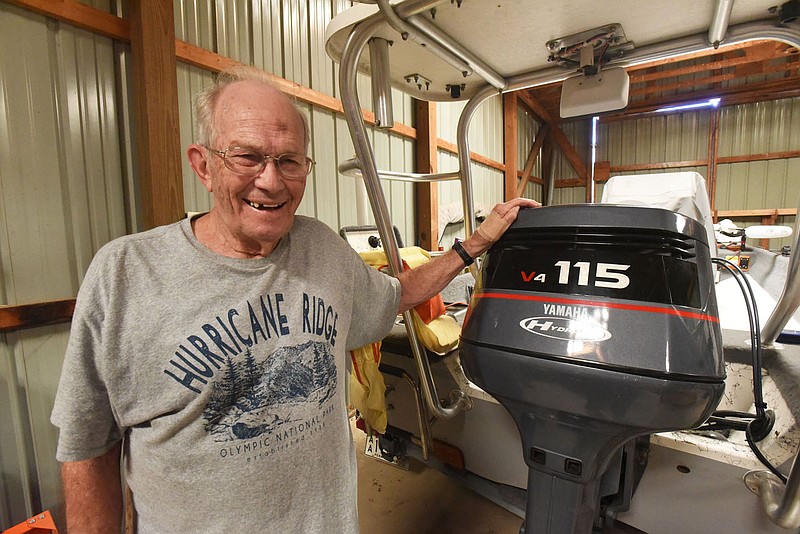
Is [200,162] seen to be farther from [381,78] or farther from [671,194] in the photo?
[671,194]

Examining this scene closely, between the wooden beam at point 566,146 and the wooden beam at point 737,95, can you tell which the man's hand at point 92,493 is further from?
the wooden beam at point 737,95

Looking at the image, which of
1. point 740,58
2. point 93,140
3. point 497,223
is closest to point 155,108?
point 93,140

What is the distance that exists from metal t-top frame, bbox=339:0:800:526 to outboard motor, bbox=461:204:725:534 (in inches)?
8.5

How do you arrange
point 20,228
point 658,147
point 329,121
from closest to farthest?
point 20,228 < point 329,121 < point 658,147

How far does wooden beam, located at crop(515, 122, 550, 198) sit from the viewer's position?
6554mm

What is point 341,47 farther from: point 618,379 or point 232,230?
point 618,379

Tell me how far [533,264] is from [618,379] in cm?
22

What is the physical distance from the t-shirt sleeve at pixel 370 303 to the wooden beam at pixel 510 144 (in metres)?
5.09

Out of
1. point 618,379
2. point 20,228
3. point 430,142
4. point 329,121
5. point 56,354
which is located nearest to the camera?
point 618,379

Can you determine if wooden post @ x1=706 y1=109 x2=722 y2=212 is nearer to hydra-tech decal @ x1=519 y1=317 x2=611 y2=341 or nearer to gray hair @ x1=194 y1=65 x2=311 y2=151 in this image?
hydra-tech decal @ x1=519 y1=317 x2=611 y2=341

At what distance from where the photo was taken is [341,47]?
0.87m

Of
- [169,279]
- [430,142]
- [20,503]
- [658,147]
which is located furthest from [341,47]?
[658,147]

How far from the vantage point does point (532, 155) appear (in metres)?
7.18

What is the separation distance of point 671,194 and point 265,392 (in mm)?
1875
